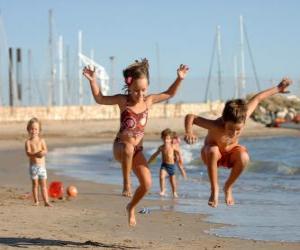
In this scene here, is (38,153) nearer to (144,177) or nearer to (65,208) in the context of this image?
(65,208)

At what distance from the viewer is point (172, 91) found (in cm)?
869

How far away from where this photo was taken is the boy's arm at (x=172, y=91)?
8594 millimetres

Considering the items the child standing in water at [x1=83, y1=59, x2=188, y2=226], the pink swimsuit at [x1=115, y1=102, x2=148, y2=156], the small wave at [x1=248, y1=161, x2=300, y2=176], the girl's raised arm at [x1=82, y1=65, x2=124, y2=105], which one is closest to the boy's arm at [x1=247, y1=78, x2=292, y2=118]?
the child standing in water at [x1=83, y1=59, x2=188, y2=226]

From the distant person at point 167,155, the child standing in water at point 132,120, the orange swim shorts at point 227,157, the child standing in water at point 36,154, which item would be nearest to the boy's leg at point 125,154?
the child standing in water at point 132,120

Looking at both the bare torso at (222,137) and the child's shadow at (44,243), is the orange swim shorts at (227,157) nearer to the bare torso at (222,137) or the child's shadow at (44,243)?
the bare torso at (222,137)

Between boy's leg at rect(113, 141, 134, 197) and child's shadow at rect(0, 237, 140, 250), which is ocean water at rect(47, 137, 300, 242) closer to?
child's shadow at rect(0, 237, 140, 250)

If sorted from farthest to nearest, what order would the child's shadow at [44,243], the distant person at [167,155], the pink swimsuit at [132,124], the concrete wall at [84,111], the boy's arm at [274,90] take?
the concrete wall at [84,111] → the distant person at [167,155] → the boy's arm at [274,90] → the pink swimsuit at [132,124] → the child's shadow at [44,243]

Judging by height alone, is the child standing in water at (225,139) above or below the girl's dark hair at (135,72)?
below

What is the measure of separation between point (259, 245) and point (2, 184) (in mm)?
9301

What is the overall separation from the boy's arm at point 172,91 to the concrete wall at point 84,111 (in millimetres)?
43829

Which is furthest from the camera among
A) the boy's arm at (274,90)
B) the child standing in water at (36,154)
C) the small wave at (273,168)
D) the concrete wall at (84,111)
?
the concrete wall at (84,111)

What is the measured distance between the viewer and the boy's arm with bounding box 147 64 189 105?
859cm

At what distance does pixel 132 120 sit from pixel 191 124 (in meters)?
0.65

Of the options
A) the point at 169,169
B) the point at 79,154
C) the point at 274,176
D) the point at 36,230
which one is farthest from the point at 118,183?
the point at 79,154
